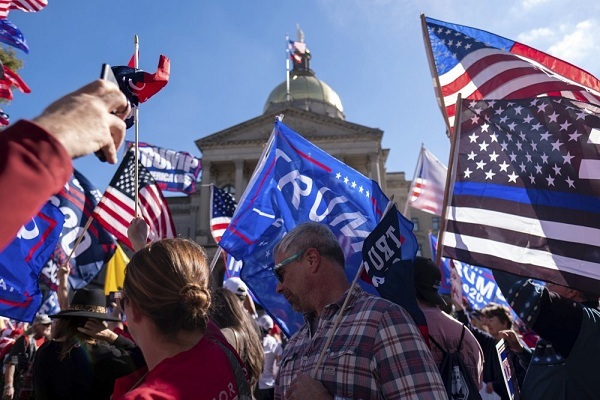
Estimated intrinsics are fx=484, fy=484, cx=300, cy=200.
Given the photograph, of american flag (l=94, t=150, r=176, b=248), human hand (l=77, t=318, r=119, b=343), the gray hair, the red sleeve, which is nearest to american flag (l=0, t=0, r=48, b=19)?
american flag (l=94, t=150, r=176, b=248)

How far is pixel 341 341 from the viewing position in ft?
7.11

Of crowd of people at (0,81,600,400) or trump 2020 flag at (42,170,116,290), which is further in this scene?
trump 2020 flag at (42,170,116,290)

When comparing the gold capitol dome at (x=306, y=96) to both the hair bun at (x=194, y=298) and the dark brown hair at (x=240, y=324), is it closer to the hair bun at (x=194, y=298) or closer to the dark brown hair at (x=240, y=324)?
the dark brown hair at (x=240, y=324)

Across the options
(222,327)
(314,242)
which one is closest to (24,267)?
(222,327)

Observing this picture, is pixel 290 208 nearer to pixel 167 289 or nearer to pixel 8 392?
pixel 167 289

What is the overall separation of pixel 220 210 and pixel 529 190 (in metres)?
6.94

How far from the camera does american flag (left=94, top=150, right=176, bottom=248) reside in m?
6.41

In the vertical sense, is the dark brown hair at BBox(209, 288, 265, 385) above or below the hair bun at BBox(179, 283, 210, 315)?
below

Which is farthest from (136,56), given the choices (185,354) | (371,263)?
(185,354)

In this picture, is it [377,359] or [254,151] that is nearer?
[377,359]

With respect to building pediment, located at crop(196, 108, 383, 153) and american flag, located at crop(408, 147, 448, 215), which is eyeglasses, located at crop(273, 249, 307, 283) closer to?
american flag, located at crop(408, 147, 448, 215)

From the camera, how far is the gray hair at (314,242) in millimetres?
2578

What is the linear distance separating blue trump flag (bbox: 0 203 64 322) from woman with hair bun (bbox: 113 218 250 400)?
3.95m

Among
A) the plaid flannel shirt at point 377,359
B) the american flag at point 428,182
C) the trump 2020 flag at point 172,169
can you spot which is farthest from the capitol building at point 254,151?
the plaid flannel shirt at point 377,359
